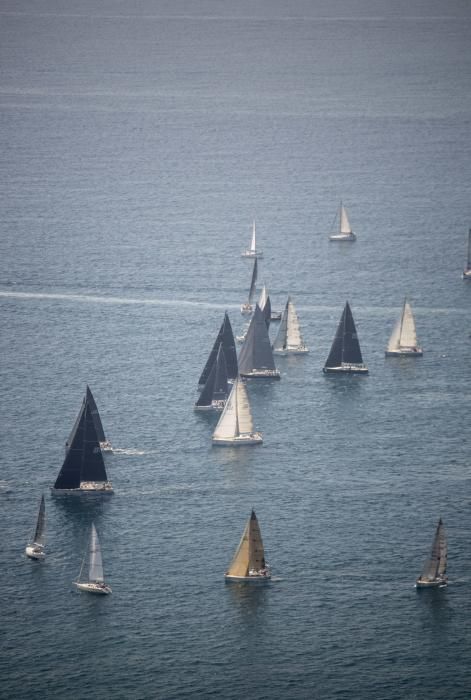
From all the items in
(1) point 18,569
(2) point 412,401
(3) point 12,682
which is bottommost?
(3) point 12,682

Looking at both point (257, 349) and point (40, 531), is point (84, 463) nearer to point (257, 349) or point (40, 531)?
point (40, 531)

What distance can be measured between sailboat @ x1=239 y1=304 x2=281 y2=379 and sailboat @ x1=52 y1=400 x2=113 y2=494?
39117mm

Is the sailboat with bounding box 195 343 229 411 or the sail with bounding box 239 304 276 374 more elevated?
the sail with bounding box 239 304 276 374

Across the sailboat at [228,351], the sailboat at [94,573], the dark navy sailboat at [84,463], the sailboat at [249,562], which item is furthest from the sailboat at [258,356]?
the sailboat at [94,573]

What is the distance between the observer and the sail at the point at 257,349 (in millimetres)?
197250

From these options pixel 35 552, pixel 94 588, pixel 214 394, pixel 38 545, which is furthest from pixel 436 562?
pixel 214 394

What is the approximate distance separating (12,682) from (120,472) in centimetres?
3925

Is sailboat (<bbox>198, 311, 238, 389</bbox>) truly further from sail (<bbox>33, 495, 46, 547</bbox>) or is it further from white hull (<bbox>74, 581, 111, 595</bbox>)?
white hull (<bbox>74, 581, 111, 595</bbox>)

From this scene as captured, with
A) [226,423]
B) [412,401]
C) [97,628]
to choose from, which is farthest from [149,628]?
[412,401]

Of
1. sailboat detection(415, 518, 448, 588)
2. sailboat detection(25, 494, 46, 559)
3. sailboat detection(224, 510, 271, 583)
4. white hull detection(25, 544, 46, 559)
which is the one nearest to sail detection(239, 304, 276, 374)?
sailboat detection(25, 494, 46, 559)

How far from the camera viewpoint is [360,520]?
518 feet

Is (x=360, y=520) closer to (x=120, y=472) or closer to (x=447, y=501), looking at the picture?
(x=447, y=501)

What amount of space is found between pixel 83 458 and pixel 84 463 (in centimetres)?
53

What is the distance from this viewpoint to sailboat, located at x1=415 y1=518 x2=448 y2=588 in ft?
470
